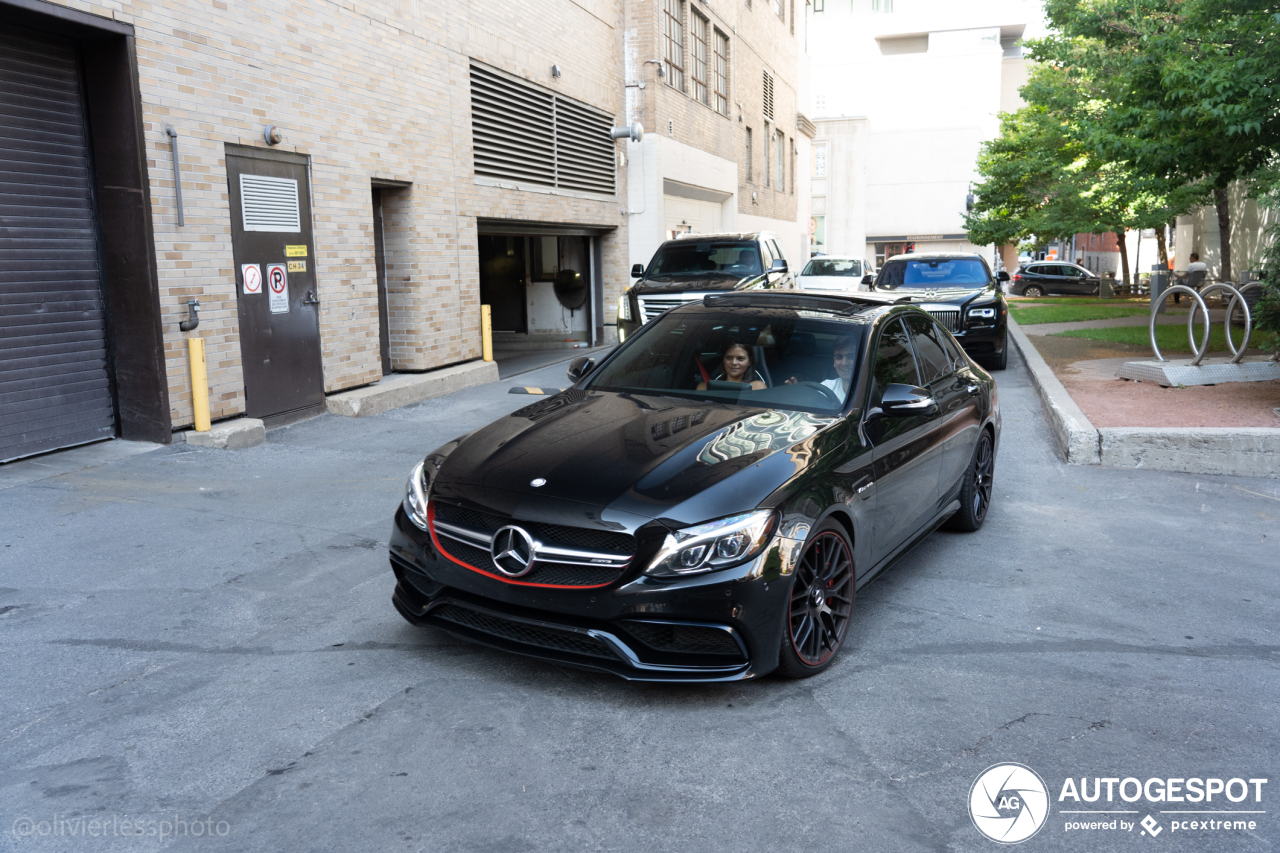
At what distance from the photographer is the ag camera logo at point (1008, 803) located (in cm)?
314

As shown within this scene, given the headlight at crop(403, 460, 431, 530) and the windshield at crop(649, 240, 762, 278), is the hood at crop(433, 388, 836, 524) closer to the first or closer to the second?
the headlight at crop(403, 460, 431, 530)

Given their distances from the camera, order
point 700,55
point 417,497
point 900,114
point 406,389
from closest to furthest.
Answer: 1. point 417,497
2. point 406,389
3. point 700,55
4. point 900,114

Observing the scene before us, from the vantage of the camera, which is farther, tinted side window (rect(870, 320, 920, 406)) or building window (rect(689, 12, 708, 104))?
building window (rect(689, 12, 708, 104))

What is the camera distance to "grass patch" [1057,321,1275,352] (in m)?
15.5

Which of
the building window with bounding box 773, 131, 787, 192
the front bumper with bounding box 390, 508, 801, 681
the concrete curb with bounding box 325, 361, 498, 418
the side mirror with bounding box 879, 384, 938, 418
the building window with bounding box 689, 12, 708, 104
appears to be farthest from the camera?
the building window with bounding box 773, 131, 787, 192

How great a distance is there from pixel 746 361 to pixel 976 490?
2.22m

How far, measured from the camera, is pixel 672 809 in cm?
320

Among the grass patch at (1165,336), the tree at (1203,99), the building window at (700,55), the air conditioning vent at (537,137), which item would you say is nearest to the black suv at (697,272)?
the air conditioning vent at (537,137)

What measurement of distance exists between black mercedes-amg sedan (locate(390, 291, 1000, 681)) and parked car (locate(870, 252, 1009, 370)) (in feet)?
29.4

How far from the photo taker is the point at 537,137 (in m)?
16.1

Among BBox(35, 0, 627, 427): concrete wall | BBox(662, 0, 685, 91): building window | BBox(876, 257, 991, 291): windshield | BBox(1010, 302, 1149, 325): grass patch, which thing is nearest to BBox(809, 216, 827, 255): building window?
BBox(1010, 302, 1149, 325): grass patch

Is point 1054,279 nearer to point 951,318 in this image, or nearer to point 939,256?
point 939,256

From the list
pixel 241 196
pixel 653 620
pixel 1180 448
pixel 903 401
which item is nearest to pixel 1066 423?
pixel 1180 448

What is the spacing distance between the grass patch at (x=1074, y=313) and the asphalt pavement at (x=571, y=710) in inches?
737
